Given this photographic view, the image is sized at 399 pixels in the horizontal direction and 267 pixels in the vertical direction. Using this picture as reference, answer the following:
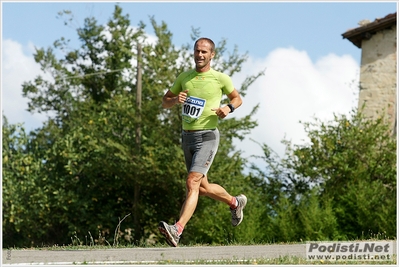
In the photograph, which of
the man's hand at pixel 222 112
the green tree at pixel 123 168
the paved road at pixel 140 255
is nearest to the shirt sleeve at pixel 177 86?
the man's hand at pixel 222 112

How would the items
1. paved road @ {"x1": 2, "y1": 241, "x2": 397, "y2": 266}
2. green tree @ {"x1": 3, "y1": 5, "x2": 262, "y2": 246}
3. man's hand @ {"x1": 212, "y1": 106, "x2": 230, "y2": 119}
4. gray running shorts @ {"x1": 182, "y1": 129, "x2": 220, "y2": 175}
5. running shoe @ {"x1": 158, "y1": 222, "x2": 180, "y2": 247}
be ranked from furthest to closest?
green tree @ {"x1": 3, "y1": 5, "x2": 262, "y2": 246}
gray running shorts @ {"x1": 182, "y1": 129, "x2": 220, "y2": 175}
man's hand @ {"x1": 212, "y1": 106, "x2": 230, "y2": 119}
running shoe @ {"x1": 158, "y1": 222, "x2": 180, "y2": 247}
paved road @ {"x1": 2, "y1": 241, "x2": 397, "y2": 266}

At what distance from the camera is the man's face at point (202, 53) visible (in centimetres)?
955

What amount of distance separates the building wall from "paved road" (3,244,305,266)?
1809 centimetres

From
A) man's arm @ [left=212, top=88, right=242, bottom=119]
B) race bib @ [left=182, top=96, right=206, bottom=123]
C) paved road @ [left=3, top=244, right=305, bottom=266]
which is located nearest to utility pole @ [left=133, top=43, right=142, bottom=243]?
paved road @ [left=3, top=244, right=305, bottom=266]

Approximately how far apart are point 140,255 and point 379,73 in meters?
20.4

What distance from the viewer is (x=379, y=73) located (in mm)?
28094

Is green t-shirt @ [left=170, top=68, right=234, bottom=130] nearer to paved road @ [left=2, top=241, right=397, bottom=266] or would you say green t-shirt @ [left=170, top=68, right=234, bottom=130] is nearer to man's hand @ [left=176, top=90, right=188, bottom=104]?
man's hand @ [left=176, top=90, right=188, bottom=104]

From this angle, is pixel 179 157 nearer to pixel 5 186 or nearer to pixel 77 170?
pixel 77 170

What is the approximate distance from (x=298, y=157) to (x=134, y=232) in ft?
19.8

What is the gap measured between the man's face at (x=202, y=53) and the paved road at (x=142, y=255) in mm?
2113

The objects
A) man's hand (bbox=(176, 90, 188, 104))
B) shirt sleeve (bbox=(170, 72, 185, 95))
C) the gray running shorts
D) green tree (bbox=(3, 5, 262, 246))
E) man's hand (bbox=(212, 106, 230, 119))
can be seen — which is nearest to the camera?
man's hand (bbox=(212, 106, 230, 119))

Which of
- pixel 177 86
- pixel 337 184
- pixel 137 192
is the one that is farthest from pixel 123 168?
pixel 177 86

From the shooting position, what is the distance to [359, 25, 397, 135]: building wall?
2777 centimetres

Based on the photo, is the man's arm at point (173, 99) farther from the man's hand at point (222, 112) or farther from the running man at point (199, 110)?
the man's hand at point (222, 112)
